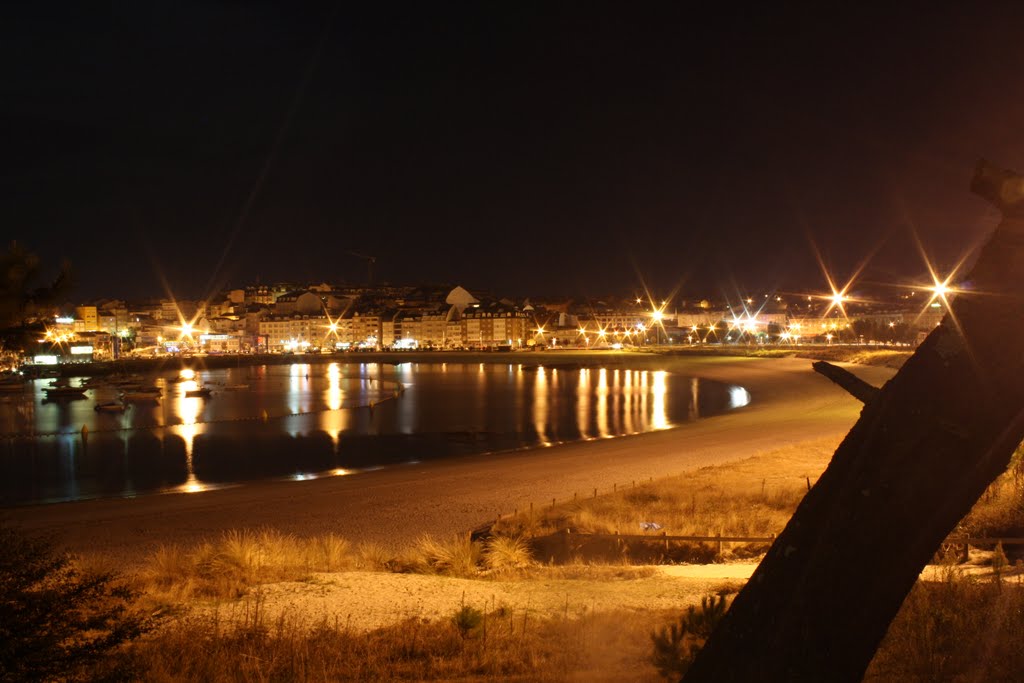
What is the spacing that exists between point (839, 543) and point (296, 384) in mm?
50181

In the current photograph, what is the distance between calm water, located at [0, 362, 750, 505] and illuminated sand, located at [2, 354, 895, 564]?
2.23 meters

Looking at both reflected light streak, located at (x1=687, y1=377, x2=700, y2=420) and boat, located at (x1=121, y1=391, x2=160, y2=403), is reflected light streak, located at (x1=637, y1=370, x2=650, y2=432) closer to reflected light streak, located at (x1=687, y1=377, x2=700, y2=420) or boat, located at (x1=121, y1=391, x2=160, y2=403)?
reflected light streak, located at (x1=687, y1=377, x2=700, y2=420)

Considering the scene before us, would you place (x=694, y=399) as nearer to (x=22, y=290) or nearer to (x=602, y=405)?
(x=602, y=405)

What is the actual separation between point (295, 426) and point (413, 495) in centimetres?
1482

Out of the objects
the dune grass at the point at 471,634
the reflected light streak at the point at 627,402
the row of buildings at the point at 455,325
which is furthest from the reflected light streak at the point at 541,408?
the row of buildings at the point at 455,325

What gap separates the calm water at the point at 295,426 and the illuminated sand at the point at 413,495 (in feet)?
7.33

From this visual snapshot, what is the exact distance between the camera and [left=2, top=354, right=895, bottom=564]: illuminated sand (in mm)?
10891

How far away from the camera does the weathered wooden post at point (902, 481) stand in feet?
4.82

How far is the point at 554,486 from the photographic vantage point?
13.6m

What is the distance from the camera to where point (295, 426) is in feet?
87.9

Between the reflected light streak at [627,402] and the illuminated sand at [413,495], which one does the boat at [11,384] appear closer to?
the reflected light streak at [627,402]

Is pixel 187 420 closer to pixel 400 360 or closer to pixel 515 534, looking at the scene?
pixel 515 534

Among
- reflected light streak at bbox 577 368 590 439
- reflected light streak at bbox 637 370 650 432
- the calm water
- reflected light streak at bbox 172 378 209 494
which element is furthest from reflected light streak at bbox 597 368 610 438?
reflected light streak at bbox 172 378 209 494

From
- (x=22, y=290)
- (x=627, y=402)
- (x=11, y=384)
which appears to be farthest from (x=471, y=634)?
(x=11, y=384)
